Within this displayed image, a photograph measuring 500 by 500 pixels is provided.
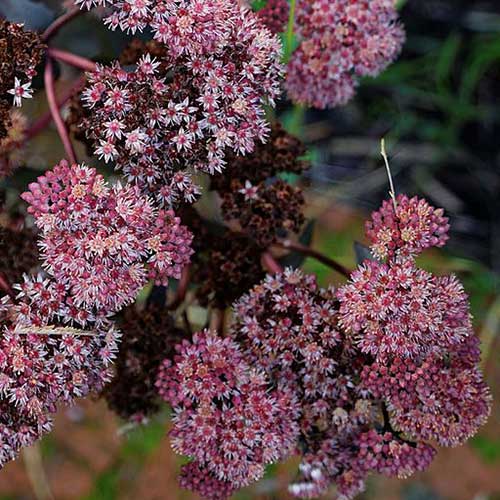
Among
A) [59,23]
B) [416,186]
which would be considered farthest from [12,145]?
[416,186]

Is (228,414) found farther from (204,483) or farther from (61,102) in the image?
(61,102)

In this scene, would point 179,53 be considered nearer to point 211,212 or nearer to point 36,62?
point 36,62

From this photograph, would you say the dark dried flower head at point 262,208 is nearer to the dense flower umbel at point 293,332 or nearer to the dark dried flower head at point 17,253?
the dense flower umbel at point 293,332

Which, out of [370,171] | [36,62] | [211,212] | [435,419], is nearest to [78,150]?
[211,212]

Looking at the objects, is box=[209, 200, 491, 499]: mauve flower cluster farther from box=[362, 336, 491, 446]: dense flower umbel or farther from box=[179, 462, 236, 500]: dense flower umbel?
box=[179, 462, 236, 500]: dense flower umbel

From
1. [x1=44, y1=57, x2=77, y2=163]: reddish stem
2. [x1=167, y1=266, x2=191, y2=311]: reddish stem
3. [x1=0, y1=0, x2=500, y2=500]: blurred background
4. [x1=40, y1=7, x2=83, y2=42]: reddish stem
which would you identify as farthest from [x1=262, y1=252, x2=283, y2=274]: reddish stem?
[x1=0, y1=0, x2=500, y2=500]: blurred background

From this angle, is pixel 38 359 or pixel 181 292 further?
pixel 181 292
